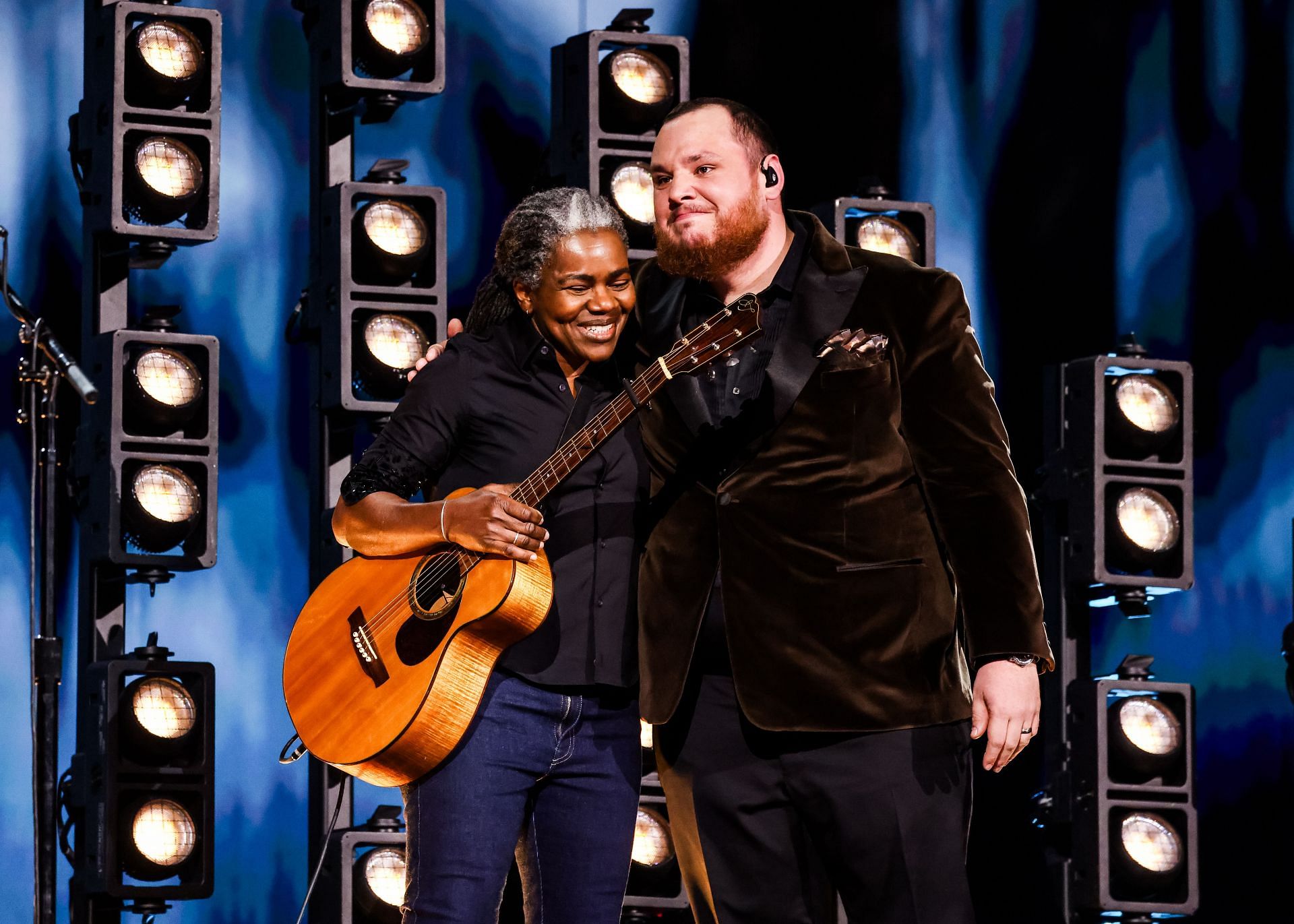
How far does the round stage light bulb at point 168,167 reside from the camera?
14.0 ft

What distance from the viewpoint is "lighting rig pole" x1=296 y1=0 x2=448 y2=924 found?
167 inches

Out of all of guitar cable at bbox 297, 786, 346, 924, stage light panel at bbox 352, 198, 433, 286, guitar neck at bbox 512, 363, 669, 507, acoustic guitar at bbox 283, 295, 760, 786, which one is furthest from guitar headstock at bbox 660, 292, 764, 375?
stage light panel at bbox 352, 198, 433, 286

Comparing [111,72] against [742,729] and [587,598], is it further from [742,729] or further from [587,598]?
[742,729]

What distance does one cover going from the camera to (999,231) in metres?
5.73

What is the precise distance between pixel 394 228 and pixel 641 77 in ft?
2.35

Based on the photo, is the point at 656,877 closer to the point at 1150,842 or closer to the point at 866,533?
the point at 1150,842

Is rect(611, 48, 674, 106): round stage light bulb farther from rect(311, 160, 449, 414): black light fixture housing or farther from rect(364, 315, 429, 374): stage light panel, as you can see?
rect(364, 315, 429, 374): stage light panel

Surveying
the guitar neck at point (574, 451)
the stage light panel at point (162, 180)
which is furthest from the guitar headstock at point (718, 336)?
the stage light panel at point (162, 180)

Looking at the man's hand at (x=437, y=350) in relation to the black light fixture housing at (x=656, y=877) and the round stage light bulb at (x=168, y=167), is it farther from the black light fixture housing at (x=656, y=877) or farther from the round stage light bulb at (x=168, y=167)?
the black light fixture housing at (x=656, y=877)

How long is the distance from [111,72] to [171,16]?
0.20 m

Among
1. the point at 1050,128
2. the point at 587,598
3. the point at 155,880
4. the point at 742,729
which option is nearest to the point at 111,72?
the point at 155,880

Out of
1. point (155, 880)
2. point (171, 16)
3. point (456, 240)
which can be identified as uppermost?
point (171, 16)

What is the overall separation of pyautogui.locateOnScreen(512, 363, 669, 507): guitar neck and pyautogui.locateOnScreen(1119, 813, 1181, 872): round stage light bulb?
2588mm

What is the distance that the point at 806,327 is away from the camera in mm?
2623
